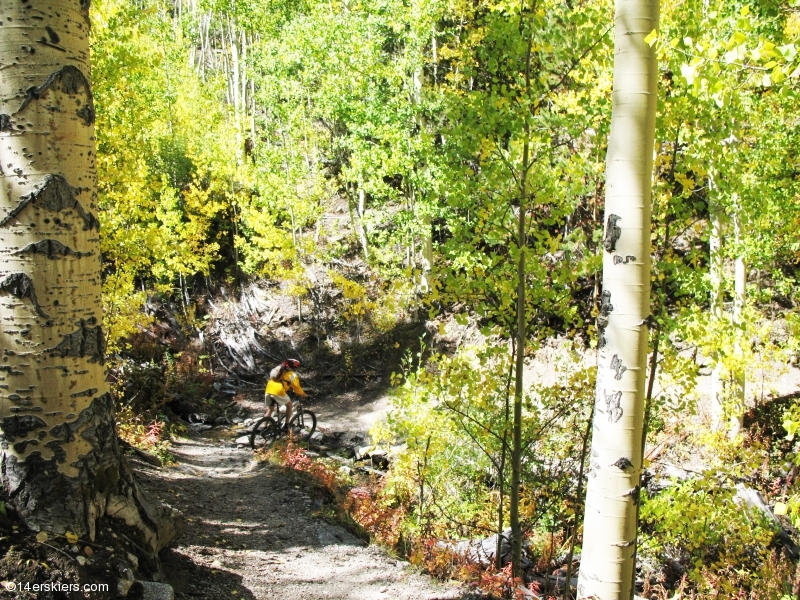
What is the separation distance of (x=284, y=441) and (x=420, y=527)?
4.76 meters

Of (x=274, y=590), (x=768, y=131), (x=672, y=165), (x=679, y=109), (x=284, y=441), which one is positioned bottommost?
(x=284, y=441)

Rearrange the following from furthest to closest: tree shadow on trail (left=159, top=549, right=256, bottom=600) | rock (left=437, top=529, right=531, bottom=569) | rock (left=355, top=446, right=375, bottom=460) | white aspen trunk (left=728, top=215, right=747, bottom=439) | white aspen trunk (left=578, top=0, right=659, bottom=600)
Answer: rock (left=355, top=446, right=375, bottom=460), white aspen trunk (left=728, top=215, right=747, bottom=439), rock (left=437, top=529, right=531, bottom=569), tree shadow on trail (left=159, top=549, right=256, bottom=600), white aspen trunk (left=578, top=0, right=659, bottom=600)

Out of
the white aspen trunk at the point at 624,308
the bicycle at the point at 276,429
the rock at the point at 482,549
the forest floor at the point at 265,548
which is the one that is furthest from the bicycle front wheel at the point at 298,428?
the white aspen trunk at the point at 624,308

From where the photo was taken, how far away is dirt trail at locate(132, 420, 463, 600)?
3594 millimetres

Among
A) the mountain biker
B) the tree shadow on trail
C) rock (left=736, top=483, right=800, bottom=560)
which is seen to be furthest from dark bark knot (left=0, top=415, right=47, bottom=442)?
the mountain biker

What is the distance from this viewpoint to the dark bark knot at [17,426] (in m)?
2.16

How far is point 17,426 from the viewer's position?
2174 millimetres

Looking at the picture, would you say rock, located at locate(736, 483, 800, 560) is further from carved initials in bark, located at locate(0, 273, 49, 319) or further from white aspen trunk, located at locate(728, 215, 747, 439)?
carved initials in bark, located at locate(0, 273, 49, 319)

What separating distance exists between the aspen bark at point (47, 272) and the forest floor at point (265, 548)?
1.25 meters

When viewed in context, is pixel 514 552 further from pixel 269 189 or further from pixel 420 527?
pixel 269 189

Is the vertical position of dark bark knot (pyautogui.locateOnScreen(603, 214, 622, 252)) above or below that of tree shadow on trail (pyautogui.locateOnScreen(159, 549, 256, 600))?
above

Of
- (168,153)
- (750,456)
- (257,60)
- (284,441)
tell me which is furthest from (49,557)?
(168,153)

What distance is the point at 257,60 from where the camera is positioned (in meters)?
20.0

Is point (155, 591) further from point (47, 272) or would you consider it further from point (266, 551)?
point (266, 551)
